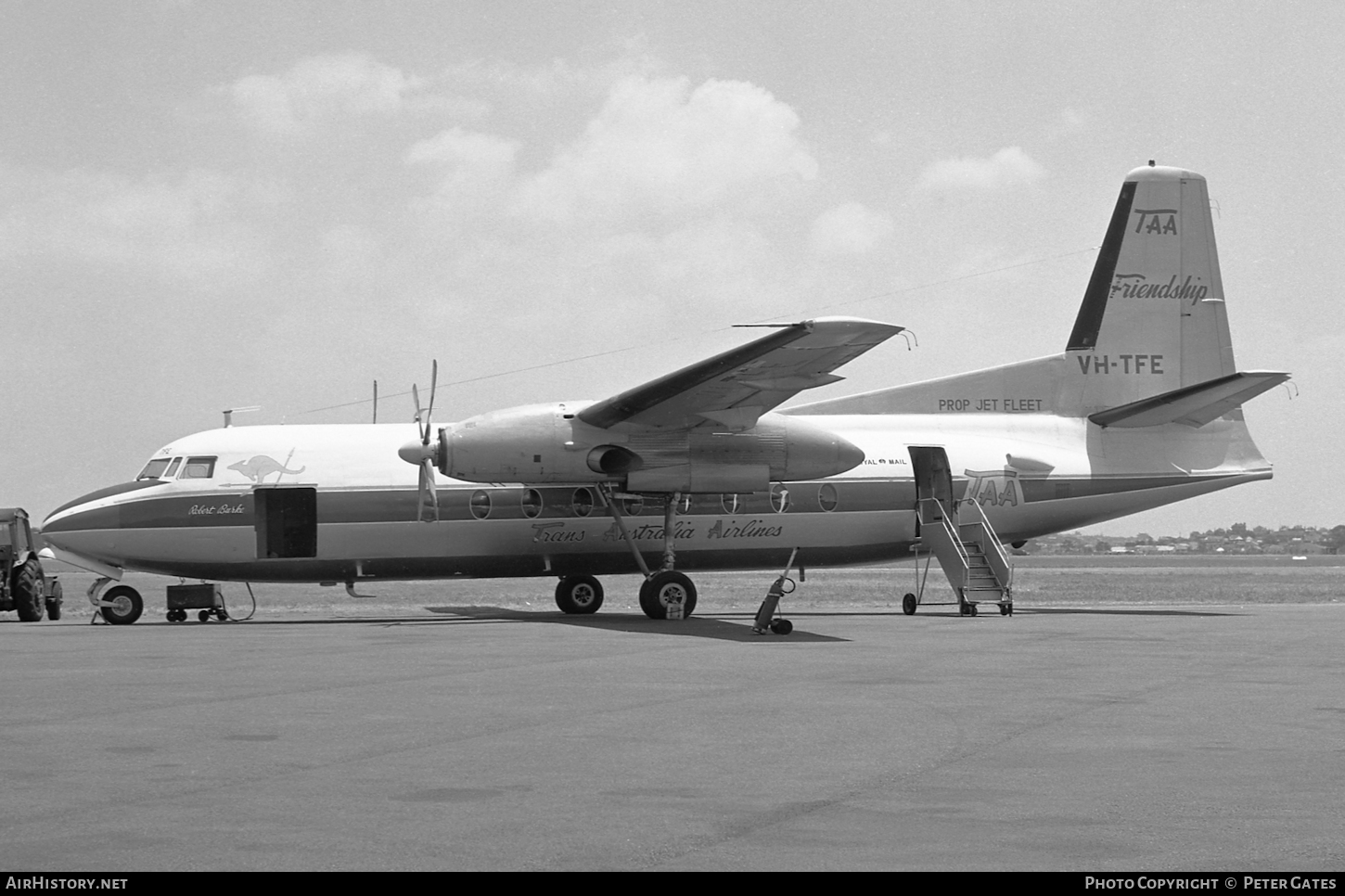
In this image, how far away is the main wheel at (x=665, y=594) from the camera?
2255 centimetres

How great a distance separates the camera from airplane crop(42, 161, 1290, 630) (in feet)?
71.3

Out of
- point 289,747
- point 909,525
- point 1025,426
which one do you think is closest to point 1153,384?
point 1025,426

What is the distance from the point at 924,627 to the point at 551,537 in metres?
7.11

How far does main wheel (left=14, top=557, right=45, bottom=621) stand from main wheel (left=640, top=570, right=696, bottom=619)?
12.6 m

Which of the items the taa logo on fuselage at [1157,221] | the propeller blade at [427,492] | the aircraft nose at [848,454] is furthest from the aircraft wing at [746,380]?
the taa logo on fuselage at [1157,221]

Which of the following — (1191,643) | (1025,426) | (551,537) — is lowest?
(1191,643)

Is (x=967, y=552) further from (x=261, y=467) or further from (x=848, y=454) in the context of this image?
(x=261, y=467)

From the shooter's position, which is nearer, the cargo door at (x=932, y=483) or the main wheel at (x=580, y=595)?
the cargo door at (x=932, y=483)

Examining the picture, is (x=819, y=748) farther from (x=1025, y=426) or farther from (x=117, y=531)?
(x=1025, y=426)

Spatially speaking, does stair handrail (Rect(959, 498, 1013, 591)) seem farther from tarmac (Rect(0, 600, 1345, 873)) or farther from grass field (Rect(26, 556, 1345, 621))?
tarmac (Rect(0, 600, 1345, 873))

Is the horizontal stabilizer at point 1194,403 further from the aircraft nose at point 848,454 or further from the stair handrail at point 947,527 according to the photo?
the aircraft nose at point 848,454

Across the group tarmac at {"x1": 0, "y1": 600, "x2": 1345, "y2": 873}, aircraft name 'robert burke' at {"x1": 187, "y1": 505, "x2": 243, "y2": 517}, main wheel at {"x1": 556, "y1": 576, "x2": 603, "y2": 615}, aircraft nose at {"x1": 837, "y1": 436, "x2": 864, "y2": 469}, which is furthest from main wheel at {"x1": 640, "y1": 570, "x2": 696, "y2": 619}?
aircraft name 'robert burke' at {"x1": 187, "y1": 505, "x2": 243, "y2": 517}

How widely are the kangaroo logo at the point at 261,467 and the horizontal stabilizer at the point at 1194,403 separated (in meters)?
15.8

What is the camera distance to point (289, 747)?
28.6 feet
